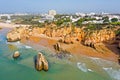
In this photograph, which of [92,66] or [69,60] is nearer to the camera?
[92,66]

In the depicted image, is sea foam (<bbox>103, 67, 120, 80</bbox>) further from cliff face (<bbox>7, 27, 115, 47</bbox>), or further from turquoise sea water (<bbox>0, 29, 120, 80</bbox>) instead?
cliff face (<bbox>7, 27, 115, 47</bbox>)

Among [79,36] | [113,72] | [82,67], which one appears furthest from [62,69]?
[79,36]

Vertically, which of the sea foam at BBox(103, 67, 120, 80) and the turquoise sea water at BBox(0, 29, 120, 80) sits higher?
the turquoise sea water at BBox(0, 29, 120, 80)

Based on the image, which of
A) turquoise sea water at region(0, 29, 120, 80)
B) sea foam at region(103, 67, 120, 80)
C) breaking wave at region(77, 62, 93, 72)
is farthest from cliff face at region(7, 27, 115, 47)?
sea foam at region(103, 67, 120, 80)

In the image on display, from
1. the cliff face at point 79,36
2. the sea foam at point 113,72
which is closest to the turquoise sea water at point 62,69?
the sea foam at point 113,72

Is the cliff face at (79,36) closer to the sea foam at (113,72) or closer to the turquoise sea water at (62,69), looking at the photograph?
the turquoise sea water at (62,69)

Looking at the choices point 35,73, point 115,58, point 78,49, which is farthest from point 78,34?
point 35,73

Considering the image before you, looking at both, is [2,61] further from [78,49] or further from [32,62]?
[78,49]

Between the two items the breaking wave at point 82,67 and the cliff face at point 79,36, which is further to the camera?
the cliff face at point 79,36
